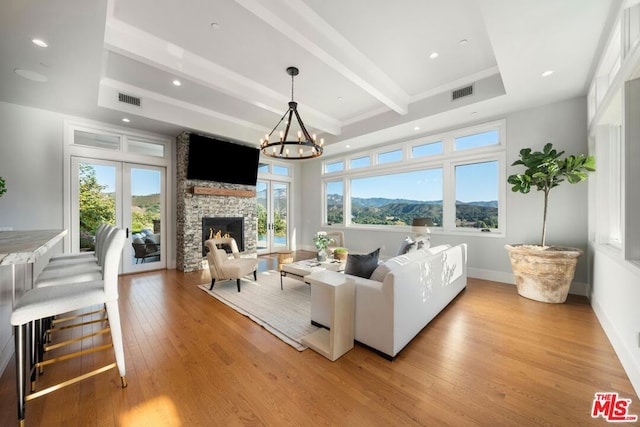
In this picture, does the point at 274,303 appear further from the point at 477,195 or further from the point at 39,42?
the point at 477,195

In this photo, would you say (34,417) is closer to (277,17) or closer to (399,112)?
(277,17)

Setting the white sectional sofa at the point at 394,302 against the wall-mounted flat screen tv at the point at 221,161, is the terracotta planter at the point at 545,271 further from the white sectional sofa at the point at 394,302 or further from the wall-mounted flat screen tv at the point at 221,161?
the wall-mounted flat screen tv at the point at 221,161

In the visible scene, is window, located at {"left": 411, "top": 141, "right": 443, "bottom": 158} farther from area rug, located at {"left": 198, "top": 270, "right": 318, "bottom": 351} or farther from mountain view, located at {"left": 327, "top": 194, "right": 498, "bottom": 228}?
area rug, located at {"left": 198, "top": 270, "right": 318, "bottom": 351}

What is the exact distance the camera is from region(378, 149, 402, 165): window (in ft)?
19.9

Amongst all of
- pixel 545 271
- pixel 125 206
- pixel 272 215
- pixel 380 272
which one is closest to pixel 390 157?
pixel 545 271

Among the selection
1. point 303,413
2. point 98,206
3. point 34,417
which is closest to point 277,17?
point 303,413

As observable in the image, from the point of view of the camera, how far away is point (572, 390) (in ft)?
5.91

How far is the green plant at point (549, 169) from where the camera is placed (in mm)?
3393

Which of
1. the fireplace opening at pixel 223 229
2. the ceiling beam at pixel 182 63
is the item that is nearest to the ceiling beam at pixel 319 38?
the ceiling beam at pixel 182 63

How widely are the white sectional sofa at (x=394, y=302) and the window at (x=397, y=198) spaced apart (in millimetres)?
2949

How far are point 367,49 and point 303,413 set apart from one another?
4099 mm

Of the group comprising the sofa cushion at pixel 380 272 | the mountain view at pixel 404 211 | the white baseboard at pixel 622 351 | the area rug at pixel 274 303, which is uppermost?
the mountain view at pixel 404 211

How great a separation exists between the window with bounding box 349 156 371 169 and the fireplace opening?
11.3ft

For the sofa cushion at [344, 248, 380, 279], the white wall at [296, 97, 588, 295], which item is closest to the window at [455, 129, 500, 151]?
the white wall at [296, 97, 588, 295]
